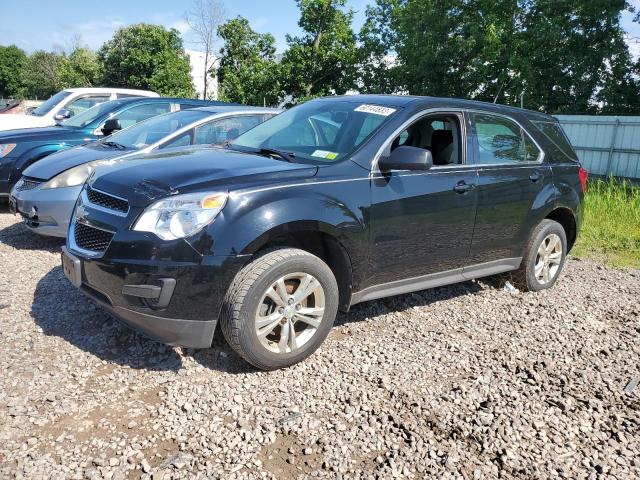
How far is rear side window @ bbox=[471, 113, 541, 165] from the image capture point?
4.57 metres

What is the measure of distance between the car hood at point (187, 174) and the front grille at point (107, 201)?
38mm

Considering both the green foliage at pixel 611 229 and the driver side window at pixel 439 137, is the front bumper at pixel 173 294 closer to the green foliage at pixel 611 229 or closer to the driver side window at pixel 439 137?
the driver side window at pixel 439 137

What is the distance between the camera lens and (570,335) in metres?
4.38

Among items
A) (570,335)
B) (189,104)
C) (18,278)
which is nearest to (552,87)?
(189,104)

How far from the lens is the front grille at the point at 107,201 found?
3.30 m

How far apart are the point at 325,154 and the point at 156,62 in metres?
32.6

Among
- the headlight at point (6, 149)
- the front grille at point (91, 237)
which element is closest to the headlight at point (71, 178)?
the headlight at point (6, 149)

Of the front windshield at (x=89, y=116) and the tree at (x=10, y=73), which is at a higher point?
the tree at (x=10, y=73)

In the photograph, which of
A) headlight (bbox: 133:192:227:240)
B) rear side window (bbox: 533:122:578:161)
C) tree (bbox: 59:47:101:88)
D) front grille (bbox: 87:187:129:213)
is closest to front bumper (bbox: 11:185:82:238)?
front grille (bbox: 87:187:129:213)

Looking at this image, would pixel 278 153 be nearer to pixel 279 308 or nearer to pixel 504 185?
pixel 279 308

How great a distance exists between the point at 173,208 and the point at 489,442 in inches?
84.3

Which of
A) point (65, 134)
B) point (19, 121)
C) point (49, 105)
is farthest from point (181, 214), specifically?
point (49, 105)

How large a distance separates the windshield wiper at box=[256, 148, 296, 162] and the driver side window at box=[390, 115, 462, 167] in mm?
915

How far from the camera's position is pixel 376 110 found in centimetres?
415
